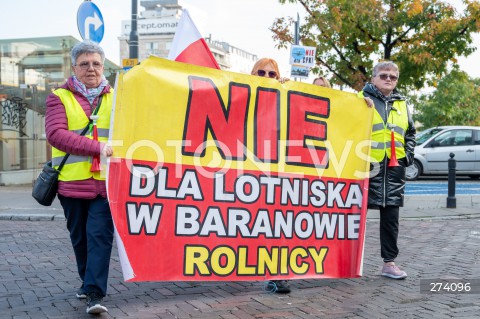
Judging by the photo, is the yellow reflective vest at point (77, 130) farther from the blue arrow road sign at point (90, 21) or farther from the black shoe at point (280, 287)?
the blue arrow road sign at point (90, 21)

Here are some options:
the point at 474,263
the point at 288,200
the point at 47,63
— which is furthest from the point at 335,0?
the point at 288,200

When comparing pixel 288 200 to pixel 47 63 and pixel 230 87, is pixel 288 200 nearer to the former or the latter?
pixel 230 87

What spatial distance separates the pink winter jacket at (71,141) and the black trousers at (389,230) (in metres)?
2.57

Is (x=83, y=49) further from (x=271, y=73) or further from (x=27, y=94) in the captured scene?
(x=27, y=94)

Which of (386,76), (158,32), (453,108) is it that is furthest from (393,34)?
(158,32)

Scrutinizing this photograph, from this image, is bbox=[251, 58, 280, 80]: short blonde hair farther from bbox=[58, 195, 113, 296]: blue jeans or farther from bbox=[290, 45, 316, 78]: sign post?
bbox=[290, 45, 316, 78]: sign post

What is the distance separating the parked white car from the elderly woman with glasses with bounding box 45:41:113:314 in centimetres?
1406

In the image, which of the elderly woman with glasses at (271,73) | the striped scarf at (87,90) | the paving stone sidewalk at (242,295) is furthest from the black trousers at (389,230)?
the striped scarf at (87,90)

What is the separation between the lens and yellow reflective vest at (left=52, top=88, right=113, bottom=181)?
3.96m

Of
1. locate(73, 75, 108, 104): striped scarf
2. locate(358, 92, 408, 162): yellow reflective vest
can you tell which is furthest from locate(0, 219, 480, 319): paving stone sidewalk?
locate(73, 75, 108, 104): striped scarf

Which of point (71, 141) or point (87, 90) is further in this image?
point (87, 90)

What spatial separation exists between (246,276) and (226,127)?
115cm

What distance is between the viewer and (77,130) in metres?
3.96

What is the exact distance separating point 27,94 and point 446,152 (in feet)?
39.2
